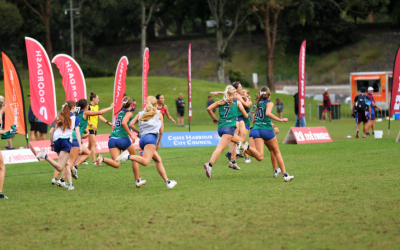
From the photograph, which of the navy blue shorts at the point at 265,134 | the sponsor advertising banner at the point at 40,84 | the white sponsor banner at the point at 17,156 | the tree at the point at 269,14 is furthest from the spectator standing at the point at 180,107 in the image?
the navy blue shorts at the point at 265,134

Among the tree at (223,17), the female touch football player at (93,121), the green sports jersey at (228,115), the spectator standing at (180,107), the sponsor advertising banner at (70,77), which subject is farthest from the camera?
the tree at (223,17)

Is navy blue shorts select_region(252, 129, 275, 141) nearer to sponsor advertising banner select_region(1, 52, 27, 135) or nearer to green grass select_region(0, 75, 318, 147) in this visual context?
sponsor advertising banner select_region(1, 52, 27, 135)

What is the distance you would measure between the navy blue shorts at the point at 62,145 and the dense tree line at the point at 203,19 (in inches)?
1200

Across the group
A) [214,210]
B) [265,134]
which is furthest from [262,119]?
[214,210]

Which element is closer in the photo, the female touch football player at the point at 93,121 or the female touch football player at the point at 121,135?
the female touch football player at the point at 121,135

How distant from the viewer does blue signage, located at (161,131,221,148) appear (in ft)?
61.9

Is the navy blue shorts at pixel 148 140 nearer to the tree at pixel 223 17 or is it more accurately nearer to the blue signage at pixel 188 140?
the blue signage at pixel 188 140

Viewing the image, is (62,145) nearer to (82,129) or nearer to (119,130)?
(119,130)

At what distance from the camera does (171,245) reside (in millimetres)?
5082

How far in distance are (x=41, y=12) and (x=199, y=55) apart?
76.6 feet

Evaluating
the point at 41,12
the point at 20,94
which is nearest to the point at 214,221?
the point at 20,94

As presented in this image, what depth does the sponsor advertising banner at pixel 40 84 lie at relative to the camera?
14781mm

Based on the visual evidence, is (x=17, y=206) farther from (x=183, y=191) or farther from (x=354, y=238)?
(x=354, y=238)

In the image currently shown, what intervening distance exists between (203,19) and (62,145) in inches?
2321
